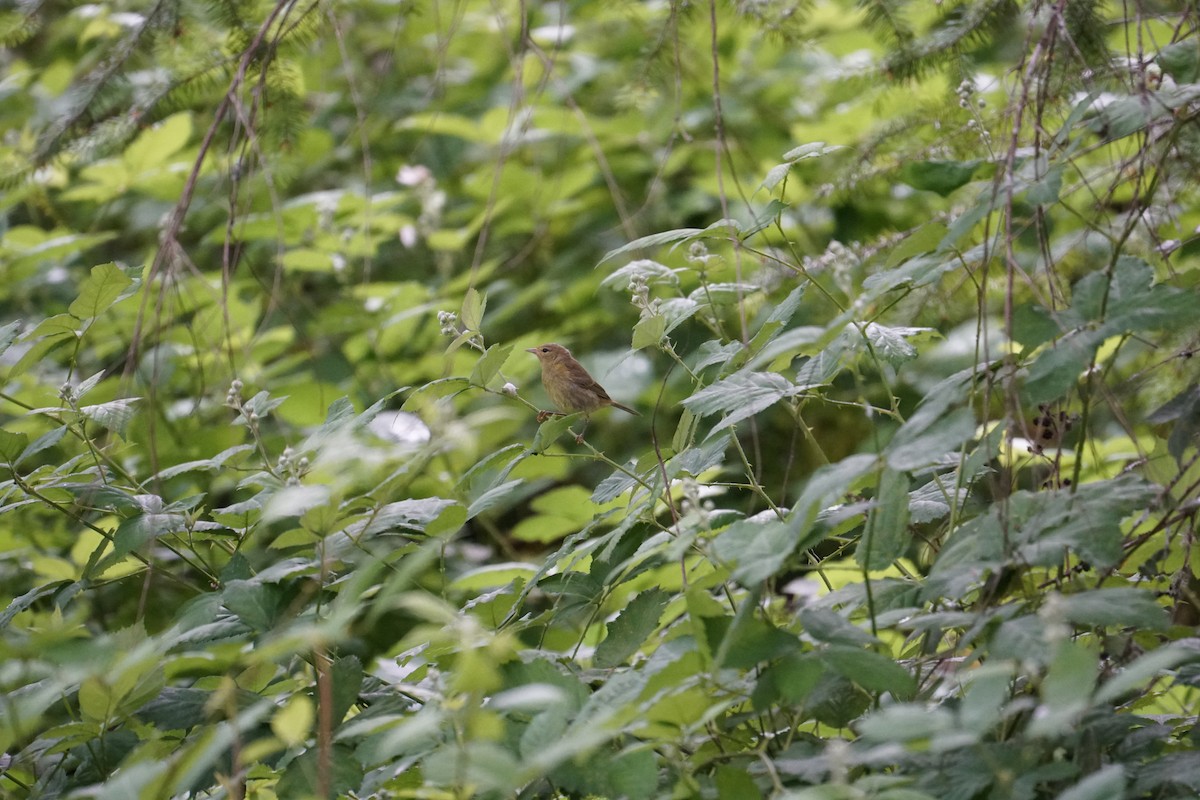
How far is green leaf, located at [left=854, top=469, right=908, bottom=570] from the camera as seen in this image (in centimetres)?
128

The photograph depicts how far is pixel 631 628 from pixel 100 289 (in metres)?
0.97

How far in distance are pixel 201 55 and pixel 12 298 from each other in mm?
1910

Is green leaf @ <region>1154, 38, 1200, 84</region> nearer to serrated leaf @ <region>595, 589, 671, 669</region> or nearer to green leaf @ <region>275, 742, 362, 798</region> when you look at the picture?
serrated leaf @ <region>595, 589, 671, 669</region>

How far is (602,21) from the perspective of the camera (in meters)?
4.74

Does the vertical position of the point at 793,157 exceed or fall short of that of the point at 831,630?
it exceeds it

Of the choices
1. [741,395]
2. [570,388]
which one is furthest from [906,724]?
[570,388]

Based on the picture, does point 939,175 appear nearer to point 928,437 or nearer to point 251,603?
point 928,437

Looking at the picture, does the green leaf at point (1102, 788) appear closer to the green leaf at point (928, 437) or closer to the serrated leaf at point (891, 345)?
the green leaf at point (928, 437)

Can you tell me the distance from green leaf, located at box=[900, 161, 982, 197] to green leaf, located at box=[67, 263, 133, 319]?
118 centimetres

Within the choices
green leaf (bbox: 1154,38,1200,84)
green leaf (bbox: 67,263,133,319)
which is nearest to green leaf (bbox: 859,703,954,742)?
green leaf (bbox: 1154,38,1200,84)

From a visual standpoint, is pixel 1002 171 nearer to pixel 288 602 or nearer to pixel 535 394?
pixel 288 602

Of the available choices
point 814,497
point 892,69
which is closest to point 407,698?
point 814,497

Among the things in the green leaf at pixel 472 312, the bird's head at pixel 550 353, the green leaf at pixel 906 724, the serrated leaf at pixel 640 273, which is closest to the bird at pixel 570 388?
the bird's head at pixel 550 353

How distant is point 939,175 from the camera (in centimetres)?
146
